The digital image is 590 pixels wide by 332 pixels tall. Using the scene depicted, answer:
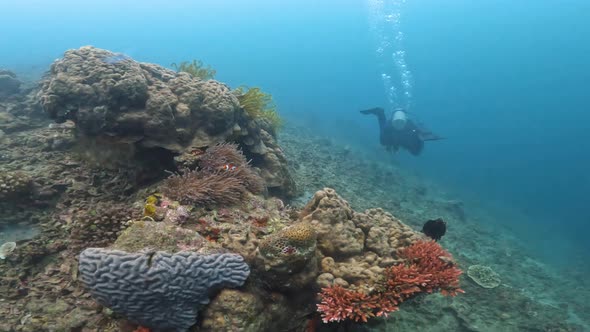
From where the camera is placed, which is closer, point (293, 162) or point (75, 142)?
point (75, 142)

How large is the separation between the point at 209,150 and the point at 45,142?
391cm

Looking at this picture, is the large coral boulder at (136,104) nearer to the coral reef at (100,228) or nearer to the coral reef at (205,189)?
the coral reef at (205,189)

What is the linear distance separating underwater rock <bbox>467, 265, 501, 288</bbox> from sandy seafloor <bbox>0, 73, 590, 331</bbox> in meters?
0.16

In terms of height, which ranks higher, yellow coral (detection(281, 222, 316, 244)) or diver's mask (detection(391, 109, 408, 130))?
diver's mask (detection(391, 109, 408, 130))

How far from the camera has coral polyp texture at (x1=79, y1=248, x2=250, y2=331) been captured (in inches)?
120

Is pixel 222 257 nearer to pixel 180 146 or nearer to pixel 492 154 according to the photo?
pixel 180 146

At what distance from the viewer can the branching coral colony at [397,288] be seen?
3.60 m

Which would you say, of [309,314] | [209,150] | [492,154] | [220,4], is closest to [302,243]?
[309,314]

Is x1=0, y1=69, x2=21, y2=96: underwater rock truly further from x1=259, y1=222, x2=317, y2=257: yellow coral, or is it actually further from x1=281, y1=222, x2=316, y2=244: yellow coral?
x1=281, y1=222, x2=316, y2=244: yellow coral

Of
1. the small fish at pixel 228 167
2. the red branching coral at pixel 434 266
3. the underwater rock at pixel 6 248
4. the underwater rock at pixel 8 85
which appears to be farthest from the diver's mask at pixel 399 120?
the underwater rock at pixel 8 85

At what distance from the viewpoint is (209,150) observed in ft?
18.9

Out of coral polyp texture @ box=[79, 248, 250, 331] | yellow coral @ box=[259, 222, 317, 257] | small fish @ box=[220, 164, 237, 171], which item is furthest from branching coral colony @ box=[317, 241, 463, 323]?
small fish @ box=[220, 164, 237, 171]

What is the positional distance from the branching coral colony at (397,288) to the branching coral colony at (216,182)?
214 cm

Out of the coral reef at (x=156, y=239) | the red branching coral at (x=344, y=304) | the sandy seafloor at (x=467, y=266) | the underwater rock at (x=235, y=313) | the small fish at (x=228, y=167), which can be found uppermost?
the small fish at (x=228, y=167)
